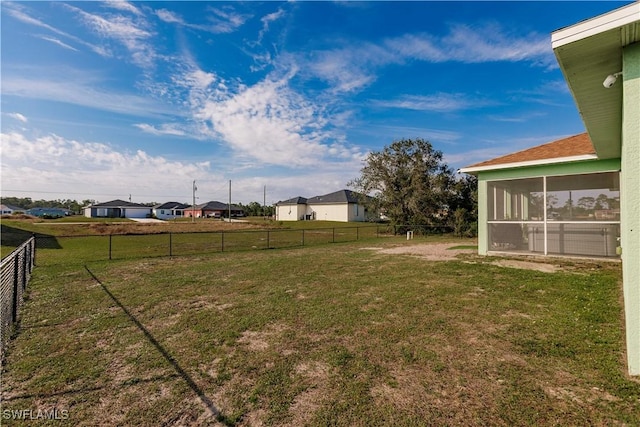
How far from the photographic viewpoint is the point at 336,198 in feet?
144

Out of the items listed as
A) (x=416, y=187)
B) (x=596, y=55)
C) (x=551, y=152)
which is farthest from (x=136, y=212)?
(x=596, y=55)

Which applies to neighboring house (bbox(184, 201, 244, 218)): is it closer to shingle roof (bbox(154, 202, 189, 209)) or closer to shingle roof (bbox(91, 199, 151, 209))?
shingle roof (bbox(154, 202, 189, 209))

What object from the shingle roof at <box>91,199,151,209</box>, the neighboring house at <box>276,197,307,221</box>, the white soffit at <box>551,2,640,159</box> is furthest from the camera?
the shingle roof at <box>91,199,151,209</box>

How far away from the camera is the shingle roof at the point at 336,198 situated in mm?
41750

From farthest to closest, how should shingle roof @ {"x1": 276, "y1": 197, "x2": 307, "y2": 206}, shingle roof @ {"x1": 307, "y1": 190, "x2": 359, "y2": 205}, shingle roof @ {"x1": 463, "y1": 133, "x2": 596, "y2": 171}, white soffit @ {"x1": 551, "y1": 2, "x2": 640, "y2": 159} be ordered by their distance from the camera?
shingle roof @ {"x1": 276, "y1": 197, "x2": 307, "y2": 206} < shingle roof @ {"x1": 307, "y1": 190, "x2": 359, "y2": 205} < shingle roof @ {"x1": 463, "y1": 133, "x2": 596, "y2": 171} < white soffit @ {"x1": 551, "y1": 2, "x2": 640, "y2": 159}

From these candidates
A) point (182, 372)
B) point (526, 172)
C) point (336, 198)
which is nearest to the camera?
point (182, 372)

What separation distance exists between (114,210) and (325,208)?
4656cm

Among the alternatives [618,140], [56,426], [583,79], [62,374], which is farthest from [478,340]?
[618,140]

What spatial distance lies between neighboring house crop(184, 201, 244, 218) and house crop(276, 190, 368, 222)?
736 inches

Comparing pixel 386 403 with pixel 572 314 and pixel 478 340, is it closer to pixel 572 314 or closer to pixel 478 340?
pixel 478 340

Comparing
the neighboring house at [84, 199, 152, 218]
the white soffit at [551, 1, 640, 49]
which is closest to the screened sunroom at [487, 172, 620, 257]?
the white soffit at [551, 1, 640, 49]

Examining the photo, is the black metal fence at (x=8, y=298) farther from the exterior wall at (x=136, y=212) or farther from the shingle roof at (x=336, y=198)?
the exterior wall at (x=136, y=212)

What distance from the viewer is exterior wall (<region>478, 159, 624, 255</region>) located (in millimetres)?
8266

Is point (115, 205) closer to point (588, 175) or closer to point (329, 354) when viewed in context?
point (329, 354)
